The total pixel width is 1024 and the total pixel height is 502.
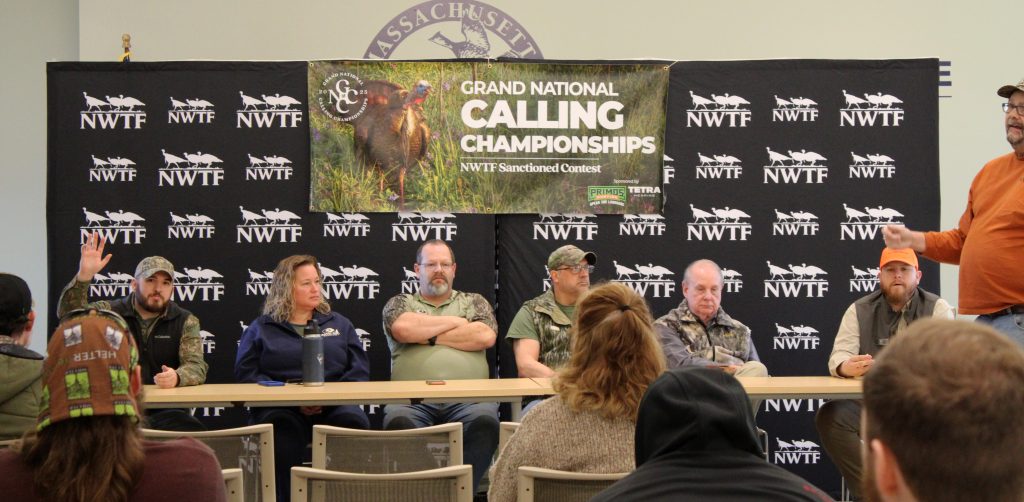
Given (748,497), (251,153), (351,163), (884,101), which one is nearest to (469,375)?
(351,163)

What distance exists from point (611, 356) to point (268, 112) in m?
3.62

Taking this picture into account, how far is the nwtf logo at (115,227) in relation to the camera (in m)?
5.63

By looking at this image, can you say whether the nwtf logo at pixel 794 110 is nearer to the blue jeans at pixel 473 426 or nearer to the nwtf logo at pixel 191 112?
the blue jeans at pixel 473 426

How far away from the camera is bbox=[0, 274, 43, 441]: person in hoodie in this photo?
3062mm

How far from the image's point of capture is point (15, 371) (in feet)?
10.1

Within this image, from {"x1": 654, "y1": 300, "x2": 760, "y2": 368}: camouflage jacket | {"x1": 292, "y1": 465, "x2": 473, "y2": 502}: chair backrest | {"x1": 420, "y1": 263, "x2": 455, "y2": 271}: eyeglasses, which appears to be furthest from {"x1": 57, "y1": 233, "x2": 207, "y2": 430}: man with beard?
{"x1": 292, "y1": 465, "x2": 473, "y2": 502}: chair backrest

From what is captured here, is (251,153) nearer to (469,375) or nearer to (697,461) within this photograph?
(469,375)

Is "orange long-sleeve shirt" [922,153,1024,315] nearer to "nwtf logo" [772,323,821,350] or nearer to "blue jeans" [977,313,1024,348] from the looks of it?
"blue jeans" [977,313,1024,348]

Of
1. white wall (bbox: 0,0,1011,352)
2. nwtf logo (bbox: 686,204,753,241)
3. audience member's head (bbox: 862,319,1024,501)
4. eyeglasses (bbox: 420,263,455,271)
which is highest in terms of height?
white wall (bbox: 0,0,1011,352)

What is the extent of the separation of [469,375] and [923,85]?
3.17 meters

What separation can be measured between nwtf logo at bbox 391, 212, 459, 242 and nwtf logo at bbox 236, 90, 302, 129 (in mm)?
845

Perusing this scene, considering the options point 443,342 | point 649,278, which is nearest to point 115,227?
point 443,342

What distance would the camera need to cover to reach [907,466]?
102cm

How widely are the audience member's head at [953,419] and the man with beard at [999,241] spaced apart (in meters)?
2.81
